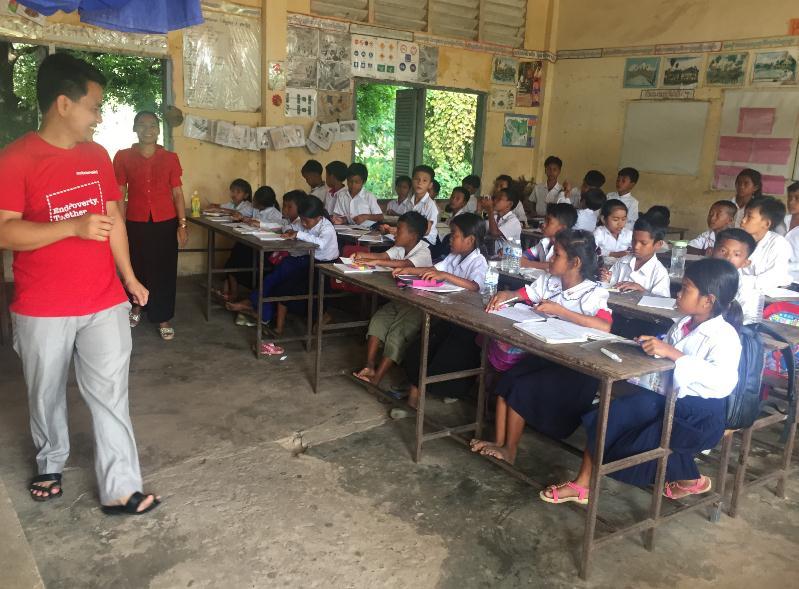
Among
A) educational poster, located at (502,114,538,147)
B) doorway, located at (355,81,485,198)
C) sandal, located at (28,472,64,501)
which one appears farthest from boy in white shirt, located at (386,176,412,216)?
sandal, located at (28,472,64,501)

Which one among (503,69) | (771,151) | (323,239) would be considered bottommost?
(323,239)

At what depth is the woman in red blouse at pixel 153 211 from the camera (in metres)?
4.26

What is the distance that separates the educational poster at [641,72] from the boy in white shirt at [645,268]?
4.00 meters

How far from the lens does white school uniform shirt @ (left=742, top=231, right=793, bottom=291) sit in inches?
150

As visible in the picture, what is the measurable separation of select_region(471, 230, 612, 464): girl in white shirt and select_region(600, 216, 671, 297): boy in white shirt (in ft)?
2.27

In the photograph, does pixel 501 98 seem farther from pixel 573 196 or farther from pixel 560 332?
pixel 560 332

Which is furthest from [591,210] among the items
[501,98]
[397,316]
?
[397,316]

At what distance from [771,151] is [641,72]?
1.58 meters

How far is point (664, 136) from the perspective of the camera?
279 inches

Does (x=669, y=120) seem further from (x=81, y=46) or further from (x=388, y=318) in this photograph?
(x=81, y=46)

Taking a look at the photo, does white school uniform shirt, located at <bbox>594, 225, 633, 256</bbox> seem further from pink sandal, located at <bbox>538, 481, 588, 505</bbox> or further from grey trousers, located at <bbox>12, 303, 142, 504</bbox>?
grey trousers, located at <bbox>12, 303, 142, 504</bbox>

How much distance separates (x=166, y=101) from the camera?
592cm

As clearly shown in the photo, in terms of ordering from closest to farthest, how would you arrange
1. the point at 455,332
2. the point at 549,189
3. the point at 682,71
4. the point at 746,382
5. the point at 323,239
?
the point at 746,382 → the point at 455,332 → the point at 323,239 → the point at 682,71 → the point at 549,189

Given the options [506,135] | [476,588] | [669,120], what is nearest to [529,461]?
[476,588]
